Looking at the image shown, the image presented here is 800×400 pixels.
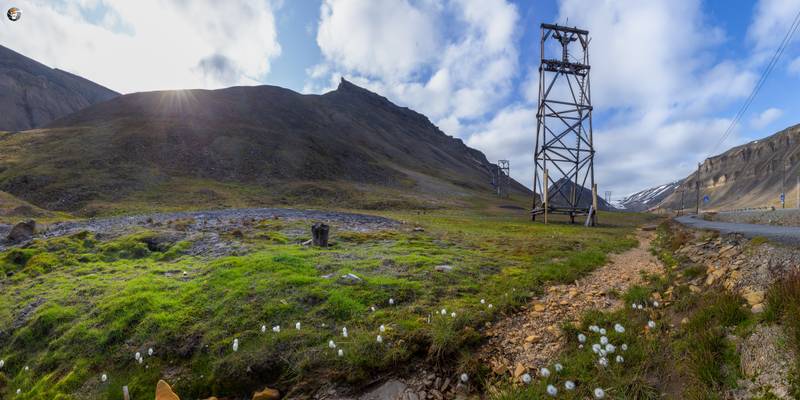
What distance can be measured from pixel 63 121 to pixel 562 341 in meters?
107

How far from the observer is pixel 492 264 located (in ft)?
38.7

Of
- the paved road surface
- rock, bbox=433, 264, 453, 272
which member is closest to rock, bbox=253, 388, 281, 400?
rock, bbox=433, 264, 453, 272

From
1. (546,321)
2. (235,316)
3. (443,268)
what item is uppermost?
(443,268)

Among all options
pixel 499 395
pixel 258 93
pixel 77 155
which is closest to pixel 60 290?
pixel 499 395

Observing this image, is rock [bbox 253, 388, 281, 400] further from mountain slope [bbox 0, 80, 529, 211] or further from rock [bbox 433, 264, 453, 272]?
mountain slope [bbox 0, 80, 529, 211]

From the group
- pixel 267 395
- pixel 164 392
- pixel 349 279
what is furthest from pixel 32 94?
pixel 267 395

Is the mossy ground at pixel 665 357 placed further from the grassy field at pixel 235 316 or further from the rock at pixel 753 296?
the grassy field at pixel 235 316

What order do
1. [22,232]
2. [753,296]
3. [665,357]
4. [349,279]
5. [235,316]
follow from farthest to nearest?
[22,232], [349,279], [235,316], [753,296], [665,357]

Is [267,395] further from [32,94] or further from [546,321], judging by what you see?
[32,94]

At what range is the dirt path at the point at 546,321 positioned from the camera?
555 centimetres

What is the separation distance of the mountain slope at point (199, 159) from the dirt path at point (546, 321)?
42889mm

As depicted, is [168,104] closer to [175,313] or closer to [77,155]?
[77,155]

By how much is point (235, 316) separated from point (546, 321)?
640 centimetres

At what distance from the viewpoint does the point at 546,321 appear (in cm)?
681
